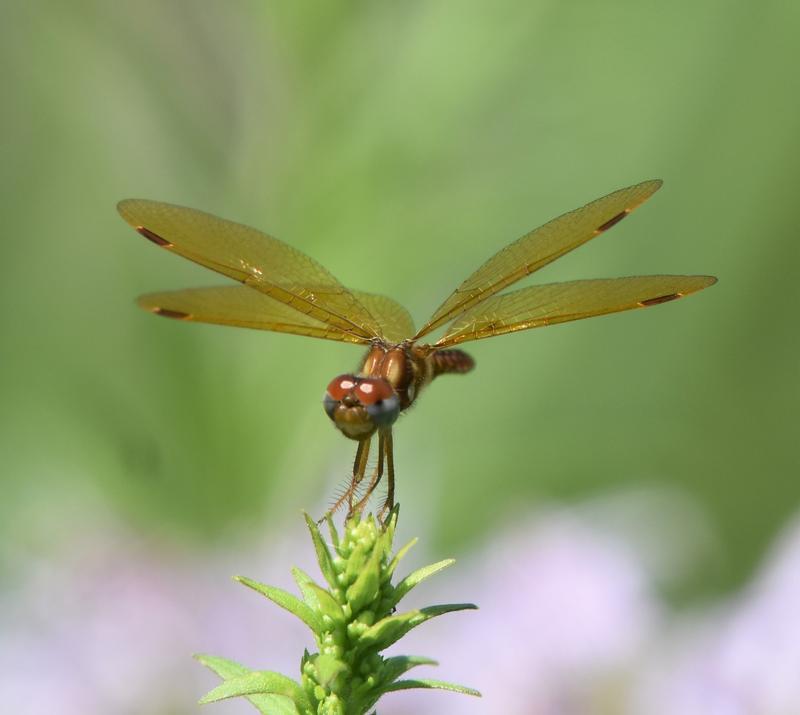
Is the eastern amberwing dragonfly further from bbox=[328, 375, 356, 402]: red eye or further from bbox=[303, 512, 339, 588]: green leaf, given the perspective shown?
bbox=[303, 512, 339, 588]: green leaf

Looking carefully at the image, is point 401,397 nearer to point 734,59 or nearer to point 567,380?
point 567,380

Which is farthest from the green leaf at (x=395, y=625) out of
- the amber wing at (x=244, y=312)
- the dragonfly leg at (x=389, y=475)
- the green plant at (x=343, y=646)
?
the amber wing at (x=244, y=312)

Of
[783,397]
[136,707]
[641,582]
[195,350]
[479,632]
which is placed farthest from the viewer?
[783,397]

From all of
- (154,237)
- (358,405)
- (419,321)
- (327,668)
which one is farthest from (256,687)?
(419,321)

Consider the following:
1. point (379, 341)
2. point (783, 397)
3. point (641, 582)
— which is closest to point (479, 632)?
point (641, 582)

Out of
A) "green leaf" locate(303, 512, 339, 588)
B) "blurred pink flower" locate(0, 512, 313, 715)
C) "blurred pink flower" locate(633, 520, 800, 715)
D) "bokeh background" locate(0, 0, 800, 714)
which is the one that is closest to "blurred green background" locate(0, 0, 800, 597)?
"bokeh background" locate(0, 0, 800, 714)

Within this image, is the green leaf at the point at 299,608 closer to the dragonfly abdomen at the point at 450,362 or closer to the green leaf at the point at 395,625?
the green leaf at the point at 395,625
